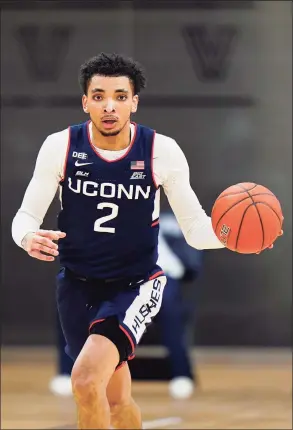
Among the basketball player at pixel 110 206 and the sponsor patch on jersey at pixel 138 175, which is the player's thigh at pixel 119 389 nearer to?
the basketball player at pixel 110 206

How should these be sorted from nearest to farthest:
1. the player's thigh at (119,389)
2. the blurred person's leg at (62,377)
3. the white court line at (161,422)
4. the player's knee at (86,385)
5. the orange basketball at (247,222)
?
the player's knee at (86,385) < the orange basketball at (247,222) < the player's thigh at (119,389) < the white court line at (161,422) < the blurred person's leg at (62,377)

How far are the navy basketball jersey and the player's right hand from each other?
33cm

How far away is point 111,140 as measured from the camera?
3.86 m

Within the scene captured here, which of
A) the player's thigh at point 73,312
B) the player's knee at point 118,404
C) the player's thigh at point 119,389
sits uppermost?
the player's thigh at point 73,312

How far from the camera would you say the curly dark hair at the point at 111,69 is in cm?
381

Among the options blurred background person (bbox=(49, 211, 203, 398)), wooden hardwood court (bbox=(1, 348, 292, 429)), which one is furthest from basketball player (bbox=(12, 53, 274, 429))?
blurred background person (bbox=(49, 211, 203, 398))

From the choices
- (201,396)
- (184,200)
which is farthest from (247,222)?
(201,396)

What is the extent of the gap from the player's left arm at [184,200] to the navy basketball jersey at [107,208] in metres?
0.08

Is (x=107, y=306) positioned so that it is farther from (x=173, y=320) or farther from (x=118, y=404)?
(x=173, y=320)

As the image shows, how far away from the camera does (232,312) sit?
7.65m

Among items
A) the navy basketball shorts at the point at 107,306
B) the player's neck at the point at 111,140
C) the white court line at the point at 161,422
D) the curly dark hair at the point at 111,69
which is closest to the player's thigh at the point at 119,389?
the navy basketball shorts at the point at 107,306

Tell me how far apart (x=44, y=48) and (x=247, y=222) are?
14.4ft

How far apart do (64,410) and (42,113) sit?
112 inches

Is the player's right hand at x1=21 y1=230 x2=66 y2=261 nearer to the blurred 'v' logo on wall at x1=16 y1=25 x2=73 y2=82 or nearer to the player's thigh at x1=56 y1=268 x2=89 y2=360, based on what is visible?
the player's thigh at x1=56 y1=268 x2=89 y2=360
